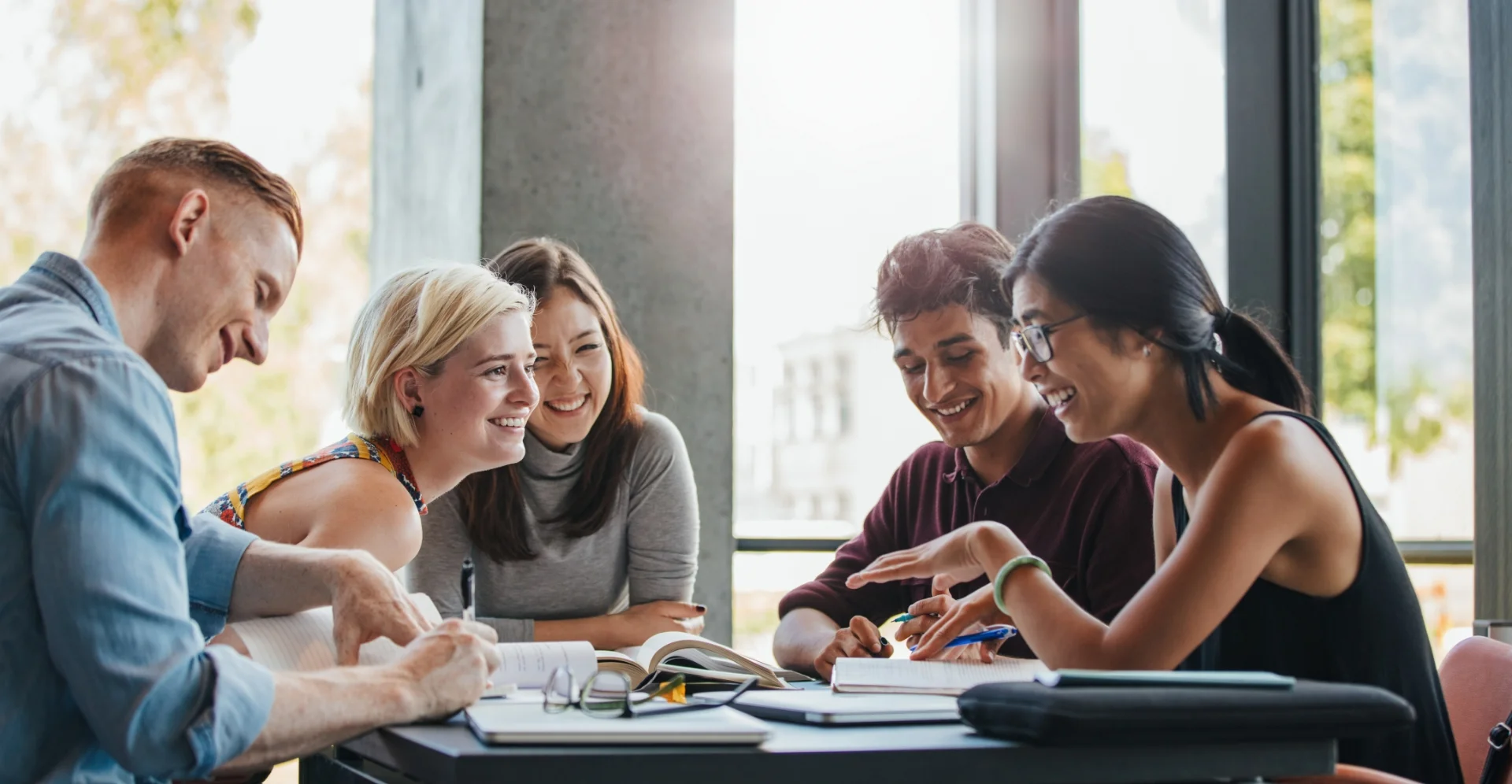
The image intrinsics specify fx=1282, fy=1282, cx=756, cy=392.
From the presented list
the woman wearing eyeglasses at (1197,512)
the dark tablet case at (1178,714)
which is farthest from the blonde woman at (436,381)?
the dark tablet case at (1178,714)

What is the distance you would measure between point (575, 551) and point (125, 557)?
1719mm

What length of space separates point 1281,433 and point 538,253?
169 centimetres

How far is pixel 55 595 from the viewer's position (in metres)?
1.11

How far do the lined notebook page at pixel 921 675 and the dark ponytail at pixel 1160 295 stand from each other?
45cm

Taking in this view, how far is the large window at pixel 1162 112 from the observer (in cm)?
381

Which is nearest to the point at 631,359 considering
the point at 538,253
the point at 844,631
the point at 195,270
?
the point at 538,253

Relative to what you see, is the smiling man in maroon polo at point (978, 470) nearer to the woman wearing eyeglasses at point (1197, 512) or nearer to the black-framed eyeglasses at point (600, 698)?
the woman wearing eyeglasses at point (1197, 512)

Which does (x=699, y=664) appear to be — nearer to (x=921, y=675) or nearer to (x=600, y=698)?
(x=921, y=675)

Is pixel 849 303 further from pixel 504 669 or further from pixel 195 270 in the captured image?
pixel 195 270

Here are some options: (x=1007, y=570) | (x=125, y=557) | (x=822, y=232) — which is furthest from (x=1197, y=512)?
(x=822, y=232)

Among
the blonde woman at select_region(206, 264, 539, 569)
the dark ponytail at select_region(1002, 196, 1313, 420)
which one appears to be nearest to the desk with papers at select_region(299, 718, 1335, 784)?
the dark ponytail at select_region(1002, 196, 1313, 420)

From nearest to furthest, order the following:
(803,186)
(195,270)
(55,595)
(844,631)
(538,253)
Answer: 1. (55,595)
2. (195,270)
3. (844,631)
4. (538,253)
5. (803,186)

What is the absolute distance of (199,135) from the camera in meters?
4.02

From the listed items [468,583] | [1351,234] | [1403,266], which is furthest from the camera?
[1351,234]
